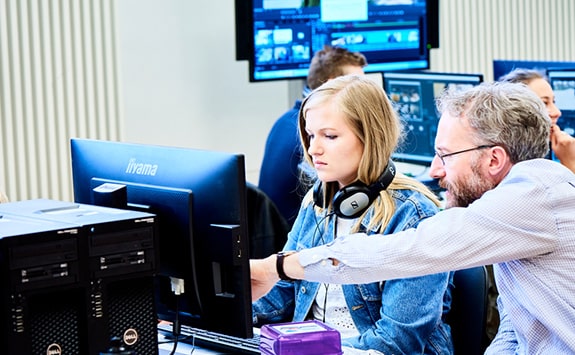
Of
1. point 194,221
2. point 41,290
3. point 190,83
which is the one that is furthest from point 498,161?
point 190,83

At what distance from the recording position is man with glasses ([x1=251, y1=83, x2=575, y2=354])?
1.97 metres

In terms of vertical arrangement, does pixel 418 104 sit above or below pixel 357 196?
above

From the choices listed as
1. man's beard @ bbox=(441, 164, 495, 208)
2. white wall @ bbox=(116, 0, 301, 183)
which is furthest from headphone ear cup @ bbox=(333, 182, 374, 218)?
white wall @ bbox=(116, 0, 301, 183)

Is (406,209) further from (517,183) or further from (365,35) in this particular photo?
(365,35)

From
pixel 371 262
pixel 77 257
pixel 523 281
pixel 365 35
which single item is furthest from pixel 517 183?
pixel 365 35

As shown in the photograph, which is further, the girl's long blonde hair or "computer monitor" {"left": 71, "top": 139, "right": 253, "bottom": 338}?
the girl's long blonde hair

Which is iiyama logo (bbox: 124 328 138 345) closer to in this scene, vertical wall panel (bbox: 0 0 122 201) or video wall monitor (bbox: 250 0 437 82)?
vertical wall panel (bbox: 0 0 122 201)

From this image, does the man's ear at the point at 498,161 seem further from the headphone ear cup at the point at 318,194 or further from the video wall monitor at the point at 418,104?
the video wall monitor at the point at 418,104

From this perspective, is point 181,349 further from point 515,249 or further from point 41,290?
point 515,249

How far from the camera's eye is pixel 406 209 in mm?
2430

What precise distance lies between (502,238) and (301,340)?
1.50ft

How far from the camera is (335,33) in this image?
207 inches

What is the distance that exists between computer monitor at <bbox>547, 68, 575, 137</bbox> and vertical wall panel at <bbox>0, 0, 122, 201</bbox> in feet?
6.73

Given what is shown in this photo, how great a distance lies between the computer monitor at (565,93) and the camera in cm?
427
